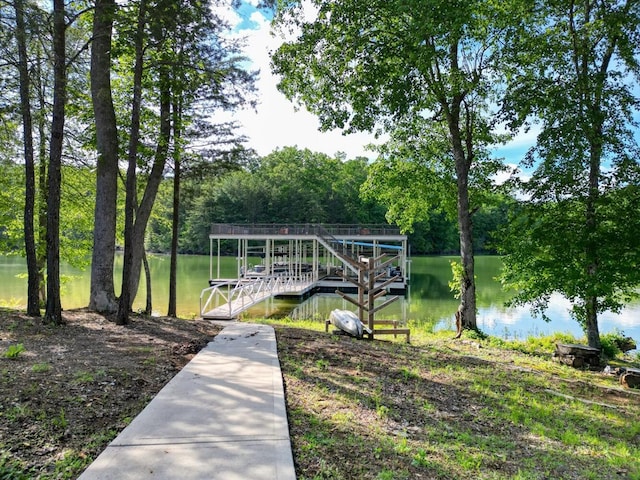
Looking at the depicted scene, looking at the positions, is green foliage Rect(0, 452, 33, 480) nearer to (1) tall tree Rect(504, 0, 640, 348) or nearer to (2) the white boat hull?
(2) the white boat hull

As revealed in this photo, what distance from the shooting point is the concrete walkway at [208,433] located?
2.69 m

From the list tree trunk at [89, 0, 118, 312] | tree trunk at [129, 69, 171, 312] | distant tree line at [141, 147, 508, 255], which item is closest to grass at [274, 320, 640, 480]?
tree trunk at [89, 0, 118, 312]

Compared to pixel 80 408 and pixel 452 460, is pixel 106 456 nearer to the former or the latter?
pixel 80 408

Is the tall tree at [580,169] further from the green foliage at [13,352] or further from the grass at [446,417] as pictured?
the green foliage at [13,352]

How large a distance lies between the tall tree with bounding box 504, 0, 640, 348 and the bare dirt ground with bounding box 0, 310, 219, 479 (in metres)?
6.79

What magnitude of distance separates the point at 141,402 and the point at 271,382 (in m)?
1.30

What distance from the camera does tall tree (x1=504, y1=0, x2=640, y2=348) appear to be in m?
8.05

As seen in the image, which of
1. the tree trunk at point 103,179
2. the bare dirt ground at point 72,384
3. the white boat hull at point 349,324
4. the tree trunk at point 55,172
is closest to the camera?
the bare dirt ground at point 72,384

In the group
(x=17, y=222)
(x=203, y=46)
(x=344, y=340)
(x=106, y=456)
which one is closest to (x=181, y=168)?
(x=203, y=46)

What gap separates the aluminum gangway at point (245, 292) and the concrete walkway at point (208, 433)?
26.4 feet

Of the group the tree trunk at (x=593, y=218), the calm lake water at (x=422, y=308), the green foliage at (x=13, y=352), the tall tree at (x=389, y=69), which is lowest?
the calm lake water at (x=422, y=308)

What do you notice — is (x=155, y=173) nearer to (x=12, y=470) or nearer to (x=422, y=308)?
(x=12, y=470)

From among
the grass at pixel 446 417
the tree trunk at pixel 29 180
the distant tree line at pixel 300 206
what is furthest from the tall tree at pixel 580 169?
the distant tree line at pixel 300 206

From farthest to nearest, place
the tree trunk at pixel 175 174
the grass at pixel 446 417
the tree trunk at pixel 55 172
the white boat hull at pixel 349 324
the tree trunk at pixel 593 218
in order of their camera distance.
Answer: the tree trunk at pixel 175 174
the white boat hull at pixel 349 324
the tree trunk at pixel 593 218
the tree trunk at pixel 55 172
the grass at pixel 446 417
